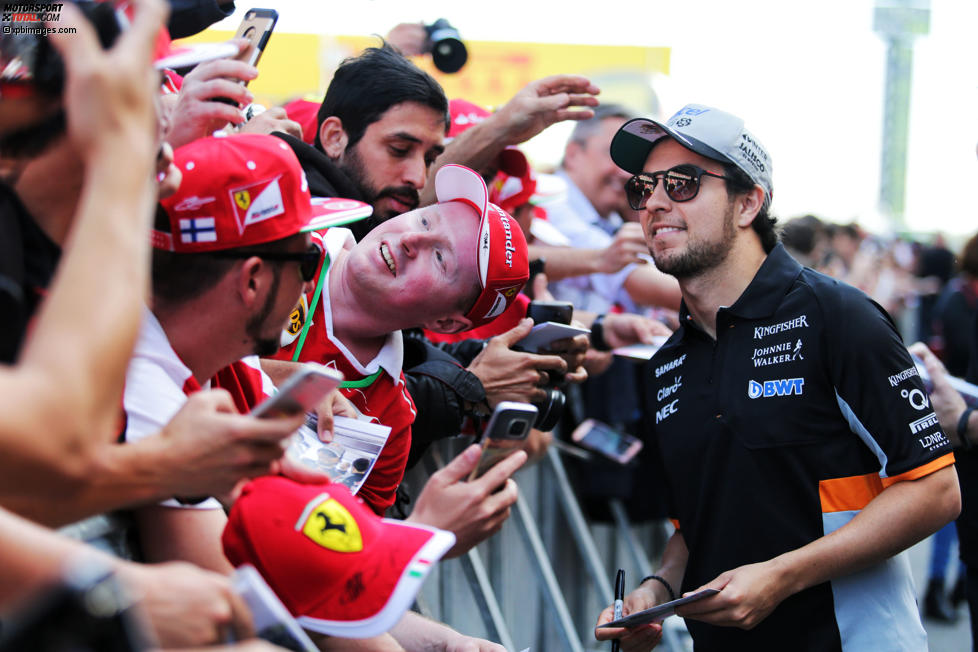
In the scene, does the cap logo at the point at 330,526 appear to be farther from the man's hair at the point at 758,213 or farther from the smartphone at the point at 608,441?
the smartphone at the point at 608,441

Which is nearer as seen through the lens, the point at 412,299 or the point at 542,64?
the point at 412,299

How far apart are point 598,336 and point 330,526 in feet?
9.71

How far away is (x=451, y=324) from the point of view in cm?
336

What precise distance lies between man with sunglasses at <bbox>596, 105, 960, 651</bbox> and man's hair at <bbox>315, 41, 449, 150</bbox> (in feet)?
3.69

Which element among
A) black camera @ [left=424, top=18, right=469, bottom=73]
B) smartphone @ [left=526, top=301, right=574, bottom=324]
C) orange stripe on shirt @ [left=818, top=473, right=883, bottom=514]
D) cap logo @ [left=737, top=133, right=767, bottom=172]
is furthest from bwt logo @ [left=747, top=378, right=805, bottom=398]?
black camera @ [left=424, top=18, right=469, bottom=73]

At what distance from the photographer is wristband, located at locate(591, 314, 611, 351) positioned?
15.3 feet

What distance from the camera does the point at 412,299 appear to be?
3086mm

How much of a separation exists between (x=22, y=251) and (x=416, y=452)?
214 centimetres

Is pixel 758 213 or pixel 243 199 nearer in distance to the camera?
pixel 243 199

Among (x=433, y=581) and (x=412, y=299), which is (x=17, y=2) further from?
(x=433, y=581)

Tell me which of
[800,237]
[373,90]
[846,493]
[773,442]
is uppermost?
[373,90]

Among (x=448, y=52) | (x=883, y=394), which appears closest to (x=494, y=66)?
(x=448, y=52)

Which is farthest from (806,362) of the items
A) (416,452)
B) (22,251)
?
(22,251)

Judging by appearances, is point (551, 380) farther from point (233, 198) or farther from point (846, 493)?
point (233, 198)
